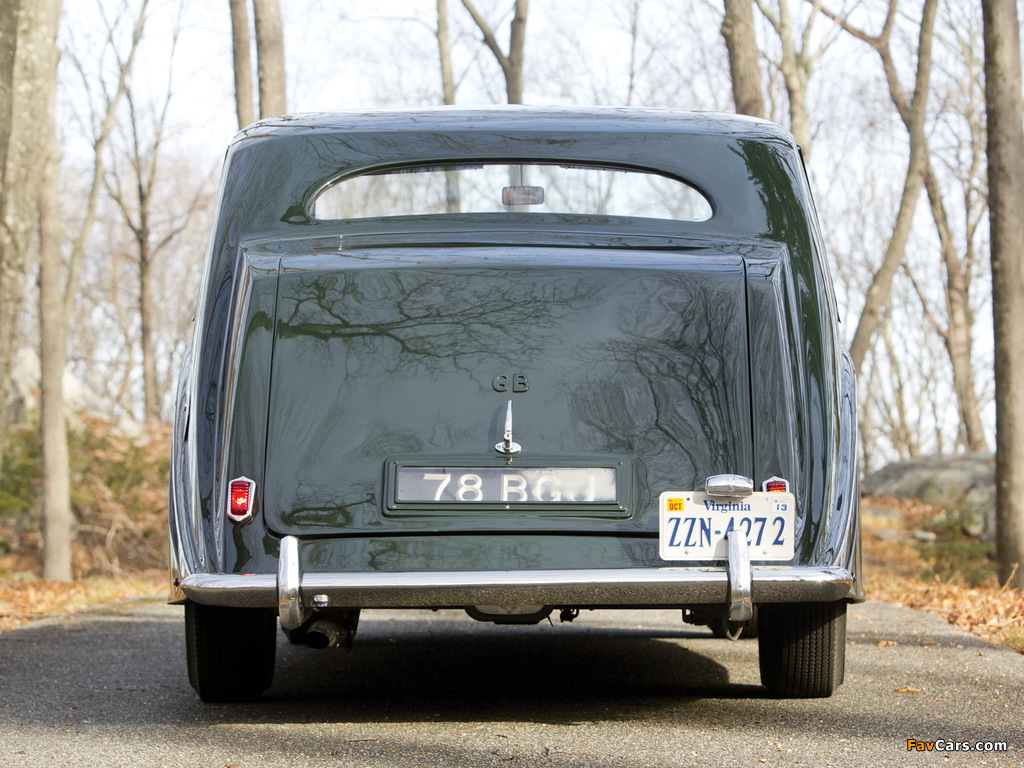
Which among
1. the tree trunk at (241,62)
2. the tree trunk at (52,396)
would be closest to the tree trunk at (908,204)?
the tree trunk at (241,62)

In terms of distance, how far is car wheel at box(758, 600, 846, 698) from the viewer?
421 cm

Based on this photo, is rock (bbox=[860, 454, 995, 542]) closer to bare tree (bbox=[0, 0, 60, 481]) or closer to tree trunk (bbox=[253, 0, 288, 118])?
tree trunk (bbox=[253, 0, 288, 118])

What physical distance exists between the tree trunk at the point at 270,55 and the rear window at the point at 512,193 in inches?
350

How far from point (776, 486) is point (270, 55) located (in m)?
10.6

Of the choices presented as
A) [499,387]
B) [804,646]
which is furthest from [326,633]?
[804,646]

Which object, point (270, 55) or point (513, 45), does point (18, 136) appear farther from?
point (513, 45)

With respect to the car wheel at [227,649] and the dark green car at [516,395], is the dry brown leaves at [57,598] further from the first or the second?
the dark green car at [516,395]

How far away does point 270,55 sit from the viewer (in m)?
12.8

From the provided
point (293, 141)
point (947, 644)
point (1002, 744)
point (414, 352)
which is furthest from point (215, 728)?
point (947, 644)

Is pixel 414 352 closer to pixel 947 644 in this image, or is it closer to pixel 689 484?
pixel 689 484

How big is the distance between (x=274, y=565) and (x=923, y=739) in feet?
7.06

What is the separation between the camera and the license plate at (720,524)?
3629mm

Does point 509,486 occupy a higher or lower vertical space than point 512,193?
lower

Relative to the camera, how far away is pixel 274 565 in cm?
362
